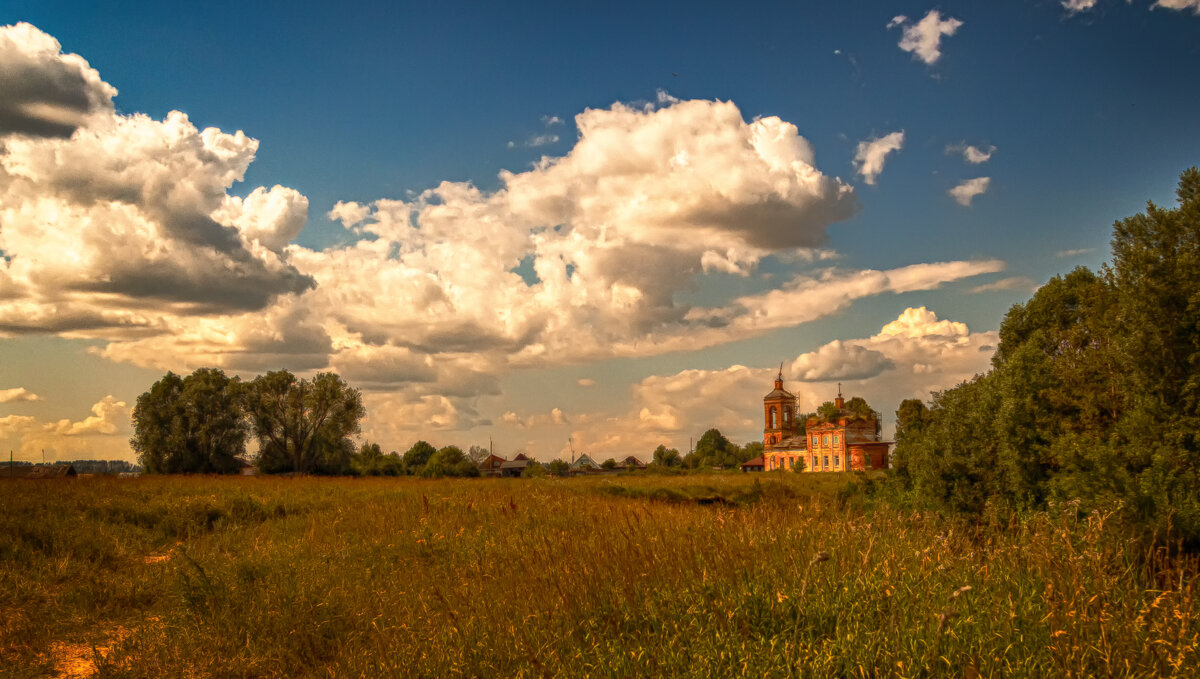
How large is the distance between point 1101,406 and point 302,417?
58379mm

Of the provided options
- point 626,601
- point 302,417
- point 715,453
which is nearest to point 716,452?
point 715,453

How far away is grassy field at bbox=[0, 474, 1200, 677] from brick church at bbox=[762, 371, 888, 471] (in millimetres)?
71399

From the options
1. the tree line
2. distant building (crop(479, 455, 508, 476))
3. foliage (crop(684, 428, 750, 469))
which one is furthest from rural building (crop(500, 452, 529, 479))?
the tree line

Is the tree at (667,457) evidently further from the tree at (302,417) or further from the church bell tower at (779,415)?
the tree at (302,417)

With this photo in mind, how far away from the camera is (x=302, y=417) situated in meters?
61.0

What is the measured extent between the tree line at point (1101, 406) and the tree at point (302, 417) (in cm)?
4795

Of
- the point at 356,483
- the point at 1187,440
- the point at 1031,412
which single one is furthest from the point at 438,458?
the point at 1187,440

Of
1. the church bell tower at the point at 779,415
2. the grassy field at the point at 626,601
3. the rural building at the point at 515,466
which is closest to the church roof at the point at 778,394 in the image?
the church bell tower at the point at 779,415

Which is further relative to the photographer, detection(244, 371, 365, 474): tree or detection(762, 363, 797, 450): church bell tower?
detection(762, 363, 797, 450): church bell tower

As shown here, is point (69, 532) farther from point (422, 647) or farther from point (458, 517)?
point (422, 647)

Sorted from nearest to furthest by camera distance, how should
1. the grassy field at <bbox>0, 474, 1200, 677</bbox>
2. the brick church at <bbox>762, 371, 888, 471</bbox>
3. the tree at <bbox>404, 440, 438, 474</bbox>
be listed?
the grassy field at <bbox>0, 474, 1200, 677</bbox>, the brick church at <bbox>762, 371, 888, 471</bbox>, the tree at <bbox>404, 440, 438, 474</bbox>

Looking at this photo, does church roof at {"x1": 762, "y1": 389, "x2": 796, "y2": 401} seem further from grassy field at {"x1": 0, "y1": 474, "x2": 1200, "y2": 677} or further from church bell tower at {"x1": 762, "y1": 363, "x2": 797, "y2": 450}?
grassy field at {"x1": 0, "y1": 474, "x2": 1200, "y2": 677}

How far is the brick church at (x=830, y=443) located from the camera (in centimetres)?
8056

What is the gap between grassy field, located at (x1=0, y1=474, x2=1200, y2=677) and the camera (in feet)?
13.5
